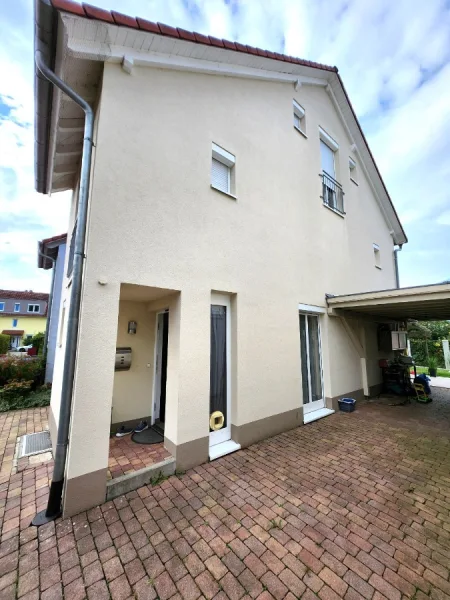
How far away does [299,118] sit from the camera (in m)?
9.12

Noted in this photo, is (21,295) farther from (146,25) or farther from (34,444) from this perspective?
(146,25)

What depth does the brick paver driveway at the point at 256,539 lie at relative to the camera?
2.48 meters

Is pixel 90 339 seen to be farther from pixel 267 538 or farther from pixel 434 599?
pixel 434 599

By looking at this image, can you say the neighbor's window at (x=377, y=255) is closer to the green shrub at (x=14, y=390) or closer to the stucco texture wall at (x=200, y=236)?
the stucco texture wall at (x=200, y=236)

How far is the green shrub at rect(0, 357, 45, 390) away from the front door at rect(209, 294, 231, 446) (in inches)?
323

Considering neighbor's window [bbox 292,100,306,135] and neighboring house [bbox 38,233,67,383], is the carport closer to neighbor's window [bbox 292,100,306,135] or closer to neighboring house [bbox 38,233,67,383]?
neighbor's window [bbox 292,100,306,135]

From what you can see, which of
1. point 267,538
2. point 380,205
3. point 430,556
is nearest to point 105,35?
point 267,538

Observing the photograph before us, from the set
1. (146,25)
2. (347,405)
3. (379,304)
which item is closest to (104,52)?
(146,25)

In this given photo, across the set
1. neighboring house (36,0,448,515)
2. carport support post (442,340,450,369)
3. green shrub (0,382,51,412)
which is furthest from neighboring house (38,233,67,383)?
carport support post (442,340,450,369)

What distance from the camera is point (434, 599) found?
7.76 feet

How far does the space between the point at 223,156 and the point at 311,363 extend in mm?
6708

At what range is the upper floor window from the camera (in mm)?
9781

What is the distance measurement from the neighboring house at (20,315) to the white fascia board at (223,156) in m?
42.5

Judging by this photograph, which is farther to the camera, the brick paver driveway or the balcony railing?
the balcony railing
